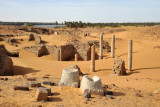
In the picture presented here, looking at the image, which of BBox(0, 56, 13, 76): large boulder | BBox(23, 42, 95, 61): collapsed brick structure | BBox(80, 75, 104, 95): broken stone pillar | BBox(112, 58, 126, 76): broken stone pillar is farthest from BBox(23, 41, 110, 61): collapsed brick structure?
BBox(80, 75, 104, 95): broken stone pillar

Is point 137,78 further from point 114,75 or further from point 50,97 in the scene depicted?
point 50,97

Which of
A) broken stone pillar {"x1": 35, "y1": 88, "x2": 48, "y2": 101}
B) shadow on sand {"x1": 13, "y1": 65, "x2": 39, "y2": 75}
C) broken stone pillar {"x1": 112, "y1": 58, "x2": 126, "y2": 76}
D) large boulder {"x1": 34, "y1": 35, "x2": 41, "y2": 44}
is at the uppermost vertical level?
large boulder {"x1": 34, "y1": 35, "x2": 41, "y2": 44}

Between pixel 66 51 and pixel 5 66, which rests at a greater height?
pixel 66 51

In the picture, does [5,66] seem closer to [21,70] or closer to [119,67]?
[21,70]

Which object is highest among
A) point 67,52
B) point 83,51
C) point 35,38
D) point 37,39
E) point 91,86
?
point 35,38

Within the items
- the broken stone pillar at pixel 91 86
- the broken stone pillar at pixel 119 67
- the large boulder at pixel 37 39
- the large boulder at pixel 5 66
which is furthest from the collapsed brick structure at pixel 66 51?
the broken stone pillar at pixel 91 86

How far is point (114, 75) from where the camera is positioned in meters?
15.8


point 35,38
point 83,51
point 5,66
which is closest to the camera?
point 5,66

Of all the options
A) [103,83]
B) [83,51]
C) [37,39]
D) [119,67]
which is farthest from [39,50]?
[103,83]

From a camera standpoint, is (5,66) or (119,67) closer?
(5,66)

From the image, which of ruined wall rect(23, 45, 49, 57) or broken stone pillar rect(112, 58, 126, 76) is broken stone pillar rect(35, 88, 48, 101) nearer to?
broken stone pillar rect(112, 58, 126, 76)

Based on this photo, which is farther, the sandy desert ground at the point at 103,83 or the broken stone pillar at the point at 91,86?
the broken stone pillar at the point at 91,86

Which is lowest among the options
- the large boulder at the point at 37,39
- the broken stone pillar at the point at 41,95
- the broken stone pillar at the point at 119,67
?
the broken stone pillar at the point at 119,67

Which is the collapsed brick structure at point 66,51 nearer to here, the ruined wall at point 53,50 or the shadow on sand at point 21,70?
the ruined wall at point 53,50
